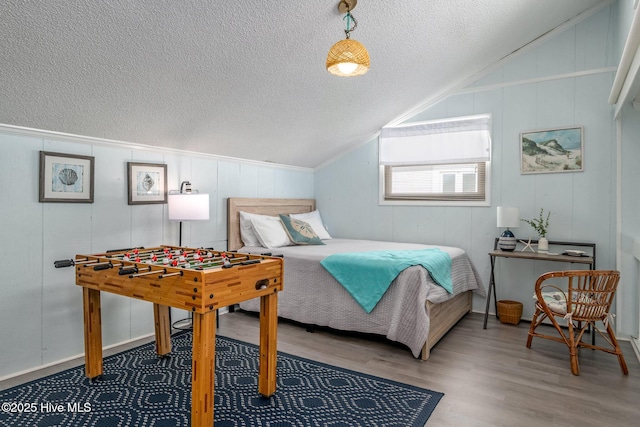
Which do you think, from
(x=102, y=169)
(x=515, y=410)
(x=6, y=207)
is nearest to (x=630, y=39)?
(x=515, y=410)

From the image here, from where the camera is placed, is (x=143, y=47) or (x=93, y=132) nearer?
(x=143, y=47)

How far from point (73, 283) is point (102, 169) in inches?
33.1

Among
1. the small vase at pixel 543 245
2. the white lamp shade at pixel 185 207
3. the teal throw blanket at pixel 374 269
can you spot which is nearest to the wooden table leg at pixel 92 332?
the white lamp shade at pixel 185 207

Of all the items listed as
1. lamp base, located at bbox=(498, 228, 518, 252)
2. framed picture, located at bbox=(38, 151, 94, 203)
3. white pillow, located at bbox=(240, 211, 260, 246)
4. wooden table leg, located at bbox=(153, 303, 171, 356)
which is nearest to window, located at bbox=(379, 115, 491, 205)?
lamp base, located at bbox=(498, 228, 518, 252)

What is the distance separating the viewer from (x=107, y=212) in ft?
9.89

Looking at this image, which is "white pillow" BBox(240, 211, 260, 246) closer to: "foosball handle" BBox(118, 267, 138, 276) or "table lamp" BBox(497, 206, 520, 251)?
"foosball handle" BBox(118, 267, 138, 276)

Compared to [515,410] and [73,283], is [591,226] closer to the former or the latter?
[515,410]

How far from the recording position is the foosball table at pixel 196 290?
6.05ft

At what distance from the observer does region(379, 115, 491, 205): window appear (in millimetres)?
4121

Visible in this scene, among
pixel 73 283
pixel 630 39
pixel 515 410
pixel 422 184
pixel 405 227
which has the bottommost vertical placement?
pixel 515 410

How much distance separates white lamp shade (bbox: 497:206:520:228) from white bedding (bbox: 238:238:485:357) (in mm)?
492

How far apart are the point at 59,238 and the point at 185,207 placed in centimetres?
87

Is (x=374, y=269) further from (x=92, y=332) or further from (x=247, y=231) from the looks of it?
(x=92, y=332)

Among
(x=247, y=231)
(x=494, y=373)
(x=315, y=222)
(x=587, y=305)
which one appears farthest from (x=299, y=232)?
(x=587, y=305)
